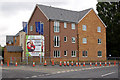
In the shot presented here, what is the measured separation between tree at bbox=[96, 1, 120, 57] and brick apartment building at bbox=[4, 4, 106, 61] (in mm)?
6982

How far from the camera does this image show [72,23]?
135 feet

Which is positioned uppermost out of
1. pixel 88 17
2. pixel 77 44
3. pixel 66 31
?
pixel 88 17

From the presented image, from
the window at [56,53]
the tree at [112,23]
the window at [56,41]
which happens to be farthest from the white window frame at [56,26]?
the tree at [112,23]

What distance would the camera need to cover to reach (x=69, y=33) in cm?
4056

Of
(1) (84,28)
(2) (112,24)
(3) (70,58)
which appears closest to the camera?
(3) (70,58)

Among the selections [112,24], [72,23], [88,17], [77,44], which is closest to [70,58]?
[77,44]

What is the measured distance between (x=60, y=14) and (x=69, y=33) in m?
4.66

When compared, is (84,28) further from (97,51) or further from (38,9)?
(38,9)

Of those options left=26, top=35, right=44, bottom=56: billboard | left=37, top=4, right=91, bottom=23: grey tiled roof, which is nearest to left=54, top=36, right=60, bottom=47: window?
left=37, top=4, right=91, bottom=23: grey tiled roof

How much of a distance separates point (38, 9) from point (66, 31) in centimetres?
758

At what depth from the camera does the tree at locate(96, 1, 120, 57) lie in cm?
5144

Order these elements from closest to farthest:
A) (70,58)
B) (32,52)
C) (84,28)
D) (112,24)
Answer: (32,52)
(70,58)
(84,28)
(112,24)

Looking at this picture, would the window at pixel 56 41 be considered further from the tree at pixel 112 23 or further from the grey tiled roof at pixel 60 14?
the tree at pixel 112 23

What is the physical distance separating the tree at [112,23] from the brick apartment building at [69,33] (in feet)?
22.9
